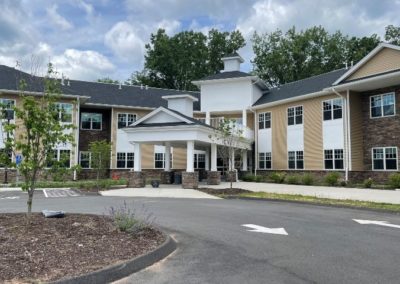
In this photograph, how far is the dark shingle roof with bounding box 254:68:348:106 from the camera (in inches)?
1190

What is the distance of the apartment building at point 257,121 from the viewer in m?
25.5

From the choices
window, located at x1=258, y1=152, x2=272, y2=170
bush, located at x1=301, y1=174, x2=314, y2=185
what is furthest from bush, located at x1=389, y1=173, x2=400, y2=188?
window, located at x1=258, y1=152, x2=272, y2=170

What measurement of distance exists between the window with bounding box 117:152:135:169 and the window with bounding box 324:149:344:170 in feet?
56.0

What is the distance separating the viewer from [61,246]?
23.2 ft

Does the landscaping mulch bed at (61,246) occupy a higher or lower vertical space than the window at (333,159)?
lower

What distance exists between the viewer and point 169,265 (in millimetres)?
6633

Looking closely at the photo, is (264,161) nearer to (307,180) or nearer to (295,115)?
(295,115)

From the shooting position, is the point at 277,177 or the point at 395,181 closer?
the point at 395,181

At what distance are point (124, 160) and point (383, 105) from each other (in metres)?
21.5

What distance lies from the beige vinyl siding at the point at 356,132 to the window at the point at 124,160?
19013 millimetres

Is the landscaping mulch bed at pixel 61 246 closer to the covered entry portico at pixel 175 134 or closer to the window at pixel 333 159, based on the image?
the covered entry portico at pixel 175 134

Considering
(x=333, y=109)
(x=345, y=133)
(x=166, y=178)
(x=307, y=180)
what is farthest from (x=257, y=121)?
(x=166, y=178)

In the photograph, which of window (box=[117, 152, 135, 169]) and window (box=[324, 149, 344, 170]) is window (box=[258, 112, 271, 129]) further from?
window (box=[117, 152, 135, 169])

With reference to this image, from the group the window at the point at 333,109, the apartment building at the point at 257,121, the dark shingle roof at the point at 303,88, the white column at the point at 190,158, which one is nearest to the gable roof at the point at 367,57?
the apartment building at the point at 257,121
